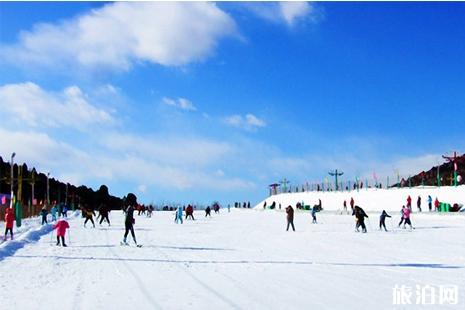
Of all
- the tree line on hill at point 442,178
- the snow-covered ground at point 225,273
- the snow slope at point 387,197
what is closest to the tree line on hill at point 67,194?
the snow slope at point 387,197

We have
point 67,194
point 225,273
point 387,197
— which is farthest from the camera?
point 67,194

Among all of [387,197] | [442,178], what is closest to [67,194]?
[387,197]

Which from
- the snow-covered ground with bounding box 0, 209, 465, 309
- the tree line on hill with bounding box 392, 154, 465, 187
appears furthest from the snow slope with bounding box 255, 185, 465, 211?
the snow-covered ground with bounding box 0, 209, 465, 309

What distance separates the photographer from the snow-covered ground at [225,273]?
9.07 m

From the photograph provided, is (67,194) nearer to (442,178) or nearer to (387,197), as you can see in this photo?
(387,197)

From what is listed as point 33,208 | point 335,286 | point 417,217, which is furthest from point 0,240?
point 33,208

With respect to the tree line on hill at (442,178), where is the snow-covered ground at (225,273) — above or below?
below

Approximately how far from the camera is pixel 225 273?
12641mm

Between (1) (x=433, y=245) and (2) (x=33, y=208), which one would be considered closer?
(1) (x=433, y=245)

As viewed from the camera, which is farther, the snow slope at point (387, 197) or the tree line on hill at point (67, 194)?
the tree line on hill at point (67, 194)

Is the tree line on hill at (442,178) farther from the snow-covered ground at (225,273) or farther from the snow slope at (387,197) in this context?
the snow-covered ground at (225,273)

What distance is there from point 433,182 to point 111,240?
6599 centimetres

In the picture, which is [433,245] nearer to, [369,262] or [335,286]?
[369,262]

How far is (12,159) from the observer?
1393 inches
